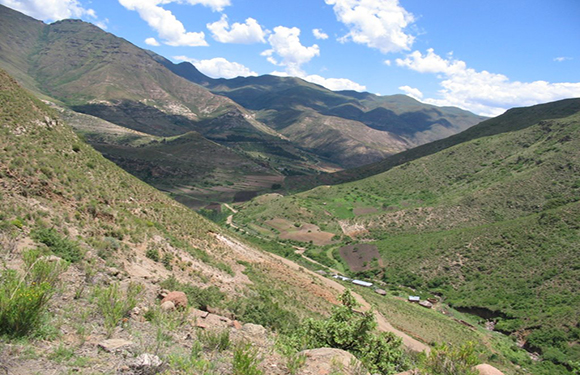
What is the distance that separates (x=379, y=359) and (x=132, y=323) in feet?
28.0

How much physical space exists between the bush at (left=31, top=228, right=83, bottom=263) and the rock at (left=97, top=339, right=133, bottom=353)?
6683mm

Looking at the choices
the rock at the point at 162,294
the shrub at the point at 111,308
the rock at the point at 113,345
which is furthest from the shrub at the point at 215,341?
the rock at the point at 162,294

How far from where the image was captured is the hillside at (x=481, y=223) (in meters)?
42.9

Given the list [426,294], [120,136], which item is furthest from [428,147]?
[120,136]

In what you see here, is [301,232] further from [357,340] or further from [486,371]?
[486,371]

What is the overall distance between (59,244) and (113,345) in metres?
8.48

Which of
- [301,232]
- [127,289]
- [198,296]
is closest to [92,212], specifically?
[198,296]

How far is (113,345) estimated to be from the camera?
764cm

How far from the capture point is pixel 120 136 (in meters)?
169

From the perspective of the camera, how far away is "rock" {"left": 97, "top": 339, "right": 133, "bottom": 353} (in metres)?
7.46

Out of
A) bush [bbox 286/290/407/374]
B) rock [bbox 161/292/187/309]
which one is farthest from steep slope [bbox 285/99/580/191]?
rock [bbox 161/292/187/309]

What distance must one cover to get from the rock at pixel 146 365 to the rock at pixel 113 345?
0.83 m

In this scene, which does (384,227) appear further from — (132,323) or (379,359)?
(132,323)

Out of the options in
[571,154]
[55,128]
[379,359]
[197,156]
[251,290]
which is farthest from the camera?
[197,156]
